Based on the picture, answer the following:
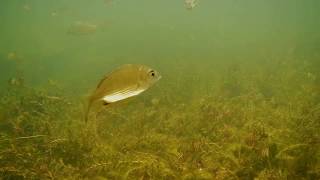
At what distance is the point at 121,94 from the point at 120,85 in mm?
113

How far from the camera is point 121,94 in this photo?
4180 millimetres

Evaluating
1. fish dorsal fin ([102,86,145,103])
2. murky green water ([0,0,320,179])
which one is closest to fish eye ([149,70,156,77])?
fish dorsal fin ([102,86,145,103])

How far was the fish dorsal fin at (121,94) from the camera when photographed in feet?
13.5

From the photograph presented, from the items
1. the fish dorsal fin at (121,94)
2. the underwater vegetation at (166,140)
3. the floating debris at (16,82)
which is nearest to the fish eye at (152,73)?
the fish dorsal fin at (121,94)

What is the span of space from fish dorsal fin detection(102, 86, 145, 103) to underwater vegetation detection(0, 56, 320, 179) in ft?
6.45

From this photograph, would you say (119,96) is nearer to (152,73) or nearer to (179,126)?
(152,73)

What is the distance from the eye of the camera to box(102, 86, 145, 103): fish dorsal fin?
13.5ft

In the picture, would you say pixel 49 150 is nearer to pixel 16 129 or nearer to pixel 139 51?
pixel 16 129

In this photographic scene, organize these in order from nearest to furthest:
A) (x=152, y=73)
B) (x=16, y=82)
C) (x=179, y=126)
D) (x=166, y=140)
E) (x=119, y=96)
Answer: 1. (x=119, y=96)
2. (x=152, y=73)
3. (x=166, y=140)
4. (x=179, y=126)
5. (x=16, y=82)

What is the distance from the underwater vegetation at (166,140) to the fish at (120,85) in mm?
1965

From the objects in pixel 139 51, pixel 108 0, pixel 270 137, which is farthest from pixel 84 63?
pixel 270 137

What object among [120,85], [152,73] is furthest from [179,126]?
[120,85]

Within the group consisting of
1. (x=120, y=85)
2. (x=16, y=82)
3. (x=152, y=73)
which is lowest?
(x=120, y=85)

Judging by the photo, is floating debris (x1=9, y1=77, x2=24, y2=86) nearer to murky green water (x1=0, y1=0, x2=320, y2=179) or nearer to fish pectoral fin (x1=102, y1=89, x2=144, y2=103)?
murky green water (x1=0, y1=0, x2=320, y2=179)
